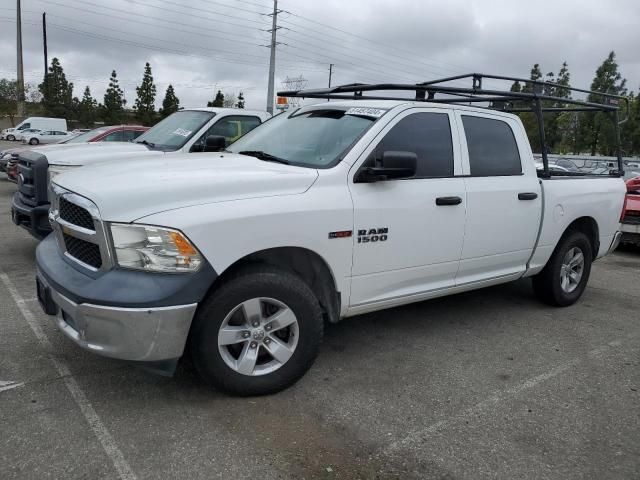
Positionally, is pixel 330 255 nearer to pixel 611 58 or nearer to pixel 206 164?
pixel 206 164

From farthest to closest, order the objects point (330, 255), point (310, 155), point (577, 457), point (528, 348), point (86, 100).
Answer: point (86, 100), point (528, 348), point (310, 155), point (330, 255), point (577, 457)

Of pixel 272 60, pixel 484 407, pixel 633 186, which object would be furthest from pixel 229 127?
pixel 272 60

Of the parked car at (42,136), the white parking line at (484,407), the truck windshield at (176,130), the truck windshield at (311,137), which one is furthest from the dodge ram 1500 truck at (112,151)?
the parked car at (42,136)

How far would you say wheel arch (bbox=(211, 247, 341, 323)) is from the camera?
11.1 ft

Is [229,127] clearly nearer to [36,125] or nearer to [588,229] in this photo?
[588,229]

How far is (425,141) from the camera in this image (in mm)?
4141

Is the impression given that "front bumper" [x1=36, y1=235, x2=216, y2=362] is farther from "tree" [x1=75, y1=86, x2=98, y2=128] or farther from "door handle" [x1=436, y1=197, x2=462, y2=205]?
"tree" [x1=75, y1=86, x2=98, y2=128]

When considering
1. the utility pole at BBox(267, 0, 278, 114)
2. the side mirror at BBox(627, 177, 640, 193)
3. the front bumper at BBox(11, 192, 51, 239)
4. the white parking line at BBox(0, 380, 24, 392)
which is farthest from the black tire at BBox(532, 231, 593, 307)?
the utility pole at BBox(267, 0, 278, 114)

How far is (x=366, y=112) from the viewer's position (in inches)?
158

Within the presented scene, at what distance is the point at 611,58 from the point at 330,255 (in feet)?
155

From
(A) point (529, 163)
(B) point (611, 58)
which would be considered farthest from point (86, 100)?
(A) point (529, 163)

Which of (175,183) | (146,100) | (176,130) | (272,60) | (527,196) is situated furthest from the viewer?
(146,100)

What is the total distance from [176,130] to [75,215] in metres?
4.83

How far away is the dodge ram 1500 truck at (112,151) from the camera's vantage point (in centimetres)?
597
